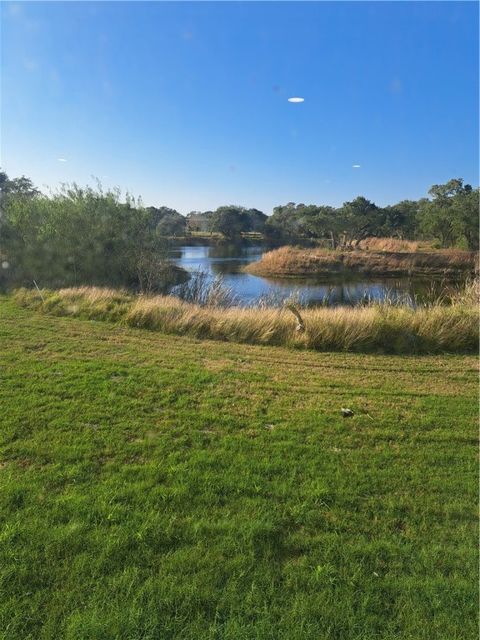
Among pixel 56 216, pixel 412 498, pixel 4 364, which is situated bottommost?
pixel 412 498

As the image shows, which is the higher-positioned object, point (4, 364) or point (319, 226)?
point (319, 226)

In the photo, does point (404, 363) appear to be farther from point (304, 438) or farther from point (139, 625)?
point (139, 625)

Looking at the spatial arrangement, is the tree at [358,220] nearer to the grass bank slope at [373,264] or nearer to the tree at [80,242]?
the grass bank slope at [373,264]

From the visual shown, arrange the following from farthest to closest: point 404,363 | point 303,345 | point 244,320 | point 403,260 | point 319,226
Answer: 1. point 319,226
2. point 403,260
3. point 244,320
4. point 303,345
5. point 404,363

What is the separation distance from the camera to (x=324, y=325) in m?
7.88

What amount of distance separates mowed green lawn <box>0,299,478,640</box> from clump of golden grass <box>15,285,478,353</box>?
257cm

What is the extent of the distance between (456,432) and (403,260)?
33.5 meters

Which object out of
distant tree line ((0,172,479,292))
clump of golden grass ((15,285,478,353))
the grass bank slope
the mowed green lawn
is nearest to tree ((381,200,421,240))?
the grass bank slope

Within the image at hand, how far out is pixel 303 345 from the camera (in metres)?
7.73

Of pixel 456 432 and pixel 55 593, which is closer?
pixel 55 593

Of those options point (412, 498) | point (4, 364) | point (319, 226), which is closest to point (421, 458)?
point (412, 498)

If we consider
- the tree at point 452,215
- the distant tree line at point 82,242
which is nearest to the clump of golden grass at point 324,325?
the distant tree line at point 82,242

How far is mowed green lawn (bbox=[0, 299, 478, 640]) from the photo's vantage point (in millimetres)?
1967

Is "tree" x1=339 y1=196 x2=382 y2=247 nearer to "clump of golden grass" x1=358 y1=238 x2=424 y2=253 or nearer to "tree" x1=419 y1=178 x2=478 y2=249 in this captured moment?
"clump of golden grass" x1=358 y1=238 x2=424 y2=253
